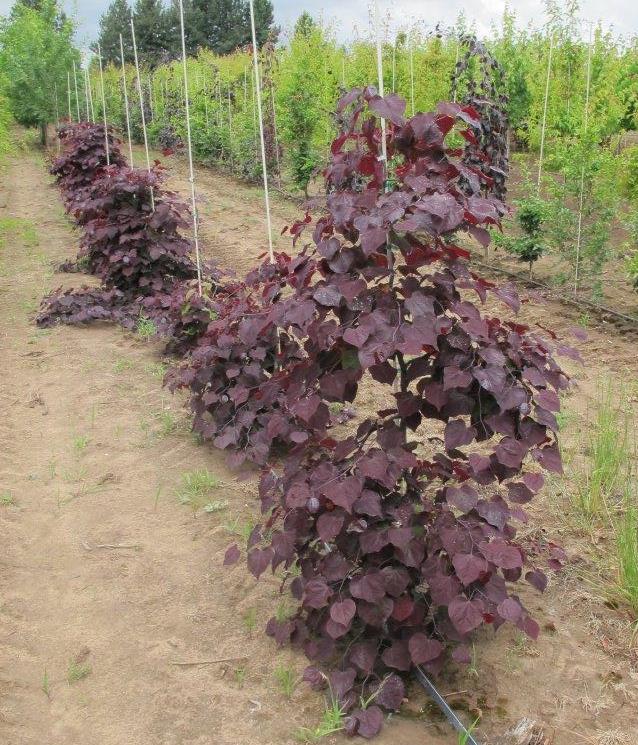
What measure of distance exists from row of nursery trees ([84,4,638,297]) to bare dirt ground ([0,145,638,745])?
2.42 metres

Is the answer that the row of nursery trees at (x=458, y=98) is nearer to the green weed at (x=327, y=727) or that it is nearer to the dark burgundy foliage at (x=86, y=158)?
the green weed at (x=327, y=727)

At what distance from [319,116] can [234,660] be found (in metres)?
11.7

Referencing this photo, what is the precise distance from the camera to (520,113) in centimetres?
1262

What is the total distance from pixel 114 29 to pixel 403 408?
Answer: 2253 inches

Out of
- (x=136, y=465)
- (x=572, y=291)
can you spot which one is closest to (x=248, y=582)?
(x=136, y=465)

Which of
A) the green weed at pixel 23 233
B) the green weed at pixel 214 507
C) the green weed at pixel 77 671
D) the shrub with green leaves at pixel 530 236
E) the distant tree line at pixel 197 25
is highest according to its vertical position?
the distant tree line at pixel 197 25

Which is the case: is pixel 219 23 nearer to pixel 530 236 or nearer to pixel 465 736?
pixel 530 236

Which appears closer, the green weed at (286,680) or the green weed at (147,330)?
the green weed at (286,680)

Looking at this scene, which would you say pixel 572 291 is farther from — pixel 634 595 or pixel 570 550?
pixel 634 595

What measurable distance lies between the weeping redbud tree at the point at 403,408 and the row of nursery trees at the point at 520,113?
130 inches

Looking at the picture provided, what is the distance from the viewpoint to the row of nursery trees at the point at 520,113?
6.33 meters

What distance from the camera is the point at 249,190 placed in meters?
13.5

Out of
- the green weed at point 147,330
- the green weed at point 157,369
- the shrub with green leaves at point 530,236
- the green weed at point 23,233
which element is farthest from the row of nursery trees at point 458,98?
the green weed at point 23,233

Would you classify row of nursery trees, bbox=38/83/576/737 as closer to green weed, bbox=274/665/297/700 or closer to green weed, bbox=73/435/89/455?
green weed, bbox=274/665/297/700
